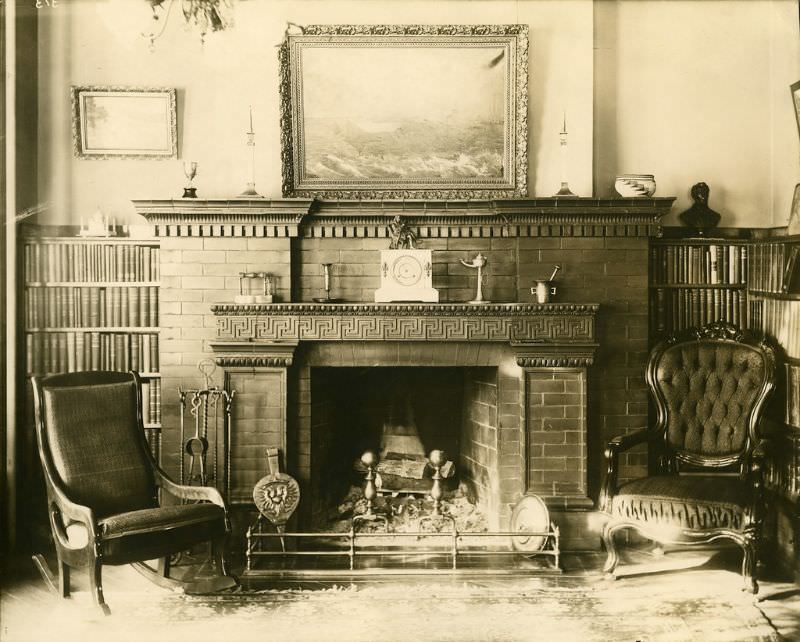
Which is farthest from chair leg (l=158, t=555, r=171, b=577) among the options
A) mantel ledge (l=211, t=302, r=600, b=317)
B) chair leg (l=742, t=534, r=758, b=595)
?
chair leg (l=742, t=534, r=758, b=595)

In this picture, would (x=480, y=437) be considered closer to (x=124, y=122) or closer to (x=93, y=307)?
(x=93, y=307)

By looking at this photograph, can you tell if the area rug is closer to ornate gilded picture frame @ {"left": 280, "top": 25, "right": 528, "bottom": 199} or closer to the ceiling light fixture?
ornate gilded picture frame @ {"left": 280, "top": 25, "right": 528, "bottom": 199}

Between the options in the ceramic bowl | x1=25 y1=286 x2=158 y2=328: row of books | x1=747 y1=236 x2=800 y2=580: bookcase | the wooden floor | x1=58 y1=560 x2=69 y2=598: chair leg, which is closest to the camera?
the wooden floor

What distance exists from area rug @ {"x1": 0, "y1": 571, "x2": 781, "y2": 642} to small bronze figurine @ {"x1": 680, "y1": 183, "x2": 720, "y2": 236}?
79.2 inches

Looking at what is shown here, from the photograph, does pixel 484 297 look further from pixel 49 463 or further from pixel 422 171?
pixel 49 463

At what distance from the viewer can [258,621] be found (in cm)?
321

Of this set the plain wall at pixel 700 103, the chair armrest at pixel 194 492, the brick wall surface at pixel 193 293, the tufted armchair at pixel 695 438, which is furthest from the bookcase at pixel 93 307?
the plain wall at pixel 700 103

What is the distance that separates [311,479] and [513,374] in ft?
4.25

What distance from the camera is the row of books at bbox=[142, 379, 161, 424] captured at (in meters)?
4.34

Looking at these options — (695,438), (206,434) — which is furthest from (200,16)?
(695,438)

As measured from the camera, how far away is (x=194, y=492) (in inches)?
142

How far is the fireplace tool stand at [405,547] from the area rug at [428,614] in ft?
0.52

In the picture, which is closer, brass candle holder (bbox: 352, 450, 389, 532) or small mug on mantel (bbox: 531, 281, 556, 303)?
small mug on mantel (bbox: 531, 281, 556, 303)

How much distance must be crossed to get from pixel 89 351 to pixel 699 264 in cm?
361
